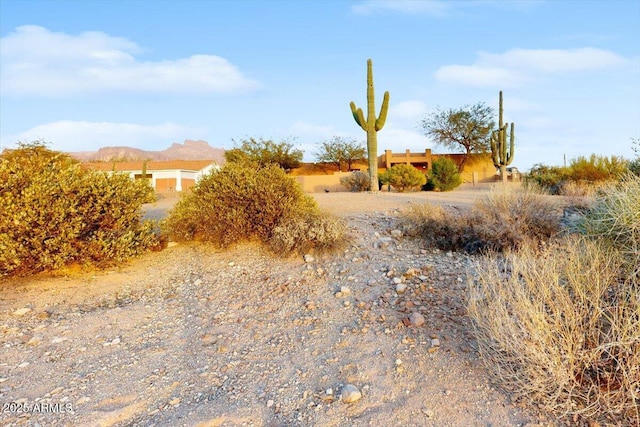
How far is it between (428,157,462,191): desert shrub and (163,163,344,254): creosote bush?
568 inches

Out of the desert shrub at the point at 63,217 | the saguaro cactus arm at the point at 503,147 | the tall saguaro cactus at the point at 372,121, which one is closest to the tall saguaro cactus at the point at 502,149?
the saguaro cactus arm at the point at 503,147

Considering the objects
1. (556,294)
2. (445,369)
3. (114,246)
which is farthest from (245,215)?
(556,294)

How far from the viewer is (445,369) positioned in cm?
384

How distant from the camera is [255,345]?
4.59 metres

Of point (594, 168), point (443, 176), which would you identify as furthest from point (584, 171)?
point (443, 176)

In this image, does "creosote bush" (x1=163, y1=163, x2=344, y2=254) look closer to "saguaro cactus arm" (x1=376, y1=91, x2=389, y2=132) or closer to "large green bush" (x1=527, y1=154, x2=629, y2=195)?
"saguaro cactus arm" (x1=376, y1=91, x2=389, y2=132)

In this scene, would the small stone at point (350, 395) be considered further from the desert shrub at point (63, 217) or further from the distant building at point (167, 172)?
the distant building at point (167, 172)

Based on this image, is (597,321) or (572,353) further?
(597,321)

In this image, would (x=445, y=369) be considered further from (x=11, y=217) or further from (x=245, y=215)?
(x=11, y=217)

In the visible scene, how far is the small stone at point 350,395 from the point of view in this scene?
3557 millimetres

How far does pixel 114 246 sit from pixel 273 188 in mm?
2447

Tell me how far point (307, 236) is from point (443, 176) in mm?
15978

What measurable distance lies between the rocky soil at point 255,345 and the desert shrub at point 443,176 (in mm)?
15121

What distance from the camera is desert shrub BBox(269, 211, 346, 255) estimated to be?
6797 mm
